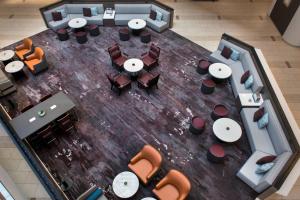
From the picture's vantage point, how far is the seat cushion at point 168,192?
19.5 feet

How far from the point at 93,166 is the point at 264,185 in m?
4.45

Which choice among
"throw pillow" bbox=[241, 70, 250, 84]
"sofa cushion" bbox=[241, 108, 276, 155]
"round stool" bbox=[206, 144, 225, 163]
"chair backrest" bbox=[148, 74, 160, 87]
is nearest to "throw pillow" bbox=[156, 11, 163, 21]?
"chair backrest" bbox=[148, 74, 160, 87]

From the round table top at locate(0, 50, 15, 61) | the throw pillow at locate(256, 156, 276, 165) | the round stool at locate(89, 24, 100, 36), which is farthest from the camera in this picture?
the round stool at locate(89, 24, 100, 36)

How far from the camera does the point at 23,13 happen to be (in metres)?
12.4

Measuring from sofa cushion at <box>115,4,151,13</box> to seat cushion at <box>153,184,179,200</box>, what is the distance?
7.91m

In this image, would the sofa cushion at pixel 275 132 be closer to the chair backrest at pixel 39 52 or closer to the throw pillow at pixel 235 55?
the throw pillow at pixel 235 55

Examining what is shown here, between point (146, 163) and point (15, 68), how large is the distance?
6.02 meters

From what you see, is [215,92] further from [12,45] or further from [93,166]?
[12,45]

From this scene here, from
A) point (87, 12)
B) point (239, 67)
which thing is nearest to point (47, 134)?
point (87, 12)

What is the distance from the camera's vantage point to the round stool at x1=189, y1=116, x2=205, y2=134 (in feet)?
23.7

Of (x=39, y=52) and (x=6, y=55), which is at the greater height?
(x=39, y=52)

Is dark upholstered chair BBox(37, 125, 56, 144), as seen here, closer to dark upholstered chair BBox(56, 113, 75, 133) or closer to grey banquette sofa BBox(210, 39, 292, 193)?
dark upholstered chair BBox(56, 113, 75, 133)

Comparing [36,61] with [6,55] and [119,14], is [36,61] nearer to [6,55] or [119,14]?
[6,55]

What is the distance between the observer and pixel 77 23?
34.3 ft
